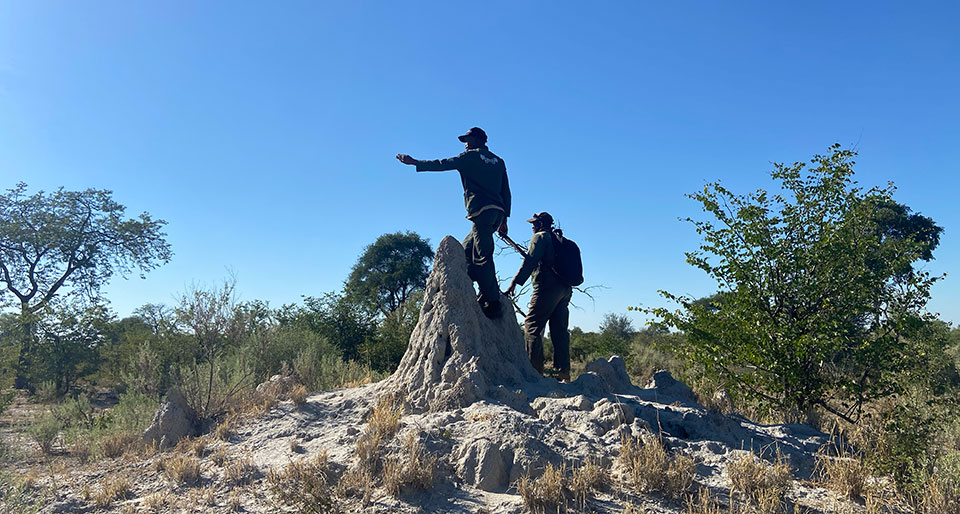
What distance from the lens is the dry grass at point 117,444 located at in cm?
616

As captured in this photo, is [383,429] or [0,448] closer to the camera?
[383,429]

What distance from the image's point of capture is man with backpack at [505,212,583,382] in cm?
663

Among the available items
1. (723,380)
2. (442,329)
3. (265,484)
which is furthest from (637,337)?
(265,484)

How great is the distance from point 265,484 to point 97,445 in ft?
10.4

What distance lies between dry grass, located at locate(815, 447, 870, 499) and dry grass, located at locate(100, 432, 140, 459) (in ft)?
21.3

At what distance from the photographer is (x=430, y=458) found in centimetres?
435

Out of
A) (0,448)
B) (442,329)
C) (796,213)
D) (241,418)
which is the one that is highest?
(796,213)

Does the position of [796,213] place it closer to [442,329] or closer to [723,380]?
[723,380]

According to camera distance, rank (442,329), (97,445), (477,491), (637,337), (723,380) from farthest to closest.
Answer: (637,337) → (723,380) → (97,445) → (442,329) → (477,491)

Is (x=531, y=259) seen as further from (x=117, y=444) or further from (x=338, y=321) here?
(x=338, y=321)

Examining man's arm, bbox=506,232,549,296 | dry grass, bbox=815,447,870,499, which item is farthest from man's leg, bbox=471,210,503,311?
dry grass, bbox=815,447,870,499

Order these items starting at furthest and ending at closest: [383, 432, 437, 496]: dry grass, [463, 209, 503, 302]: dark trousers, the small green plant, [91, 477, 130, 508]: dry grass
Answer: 1. the small green plant
2. [463, 209, 503, 302]: dark trousers
3. [91, 477, 130, 508]: dry grass
4. [383, 432, 437, 496]: dry grass

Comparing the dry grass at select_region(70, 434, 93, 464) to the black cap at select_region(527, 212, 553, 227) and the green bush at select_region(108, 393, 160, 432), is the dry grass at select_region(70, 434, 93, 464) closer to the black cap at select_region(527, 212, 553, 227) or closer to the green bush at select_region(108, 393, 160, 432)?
the green bush at select_region(108, 393, 160, 432)

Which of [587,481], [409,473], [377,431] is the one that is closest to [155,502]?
[377,431]
